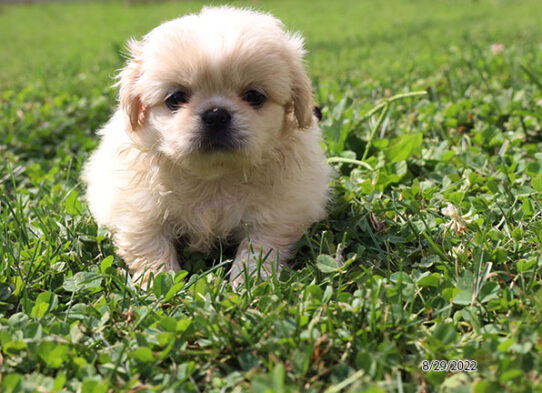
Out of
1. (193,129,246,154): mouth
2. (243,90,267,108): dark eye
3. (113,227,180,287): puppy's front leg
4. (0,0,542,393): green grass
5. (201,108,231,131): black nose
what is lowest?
(113,227,180,287): puppy's front leg

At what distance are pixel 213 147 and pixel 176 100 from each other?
298 mm

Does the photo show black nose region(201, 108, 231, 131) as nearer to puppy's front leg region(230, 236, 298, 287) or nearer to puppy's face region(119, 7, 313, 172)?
puppy's face region(119, 7, 313, 172)

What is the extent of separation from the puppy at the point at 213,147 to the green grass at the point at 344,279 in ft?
0.49

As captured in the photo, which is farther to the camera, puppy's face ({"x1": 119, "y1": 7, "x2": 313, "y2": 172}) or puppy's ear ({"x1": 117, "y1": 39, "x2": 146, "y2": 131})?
puppy's ear ({"x1": 117, "y1": 39, "x2": 146, "y2": 131})

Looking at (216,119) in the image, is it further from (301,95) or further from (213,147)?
(301,95)

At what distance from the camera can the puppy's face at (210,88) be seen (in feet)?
8.18

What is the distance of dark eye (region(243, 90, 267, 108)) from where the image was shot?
2639mm

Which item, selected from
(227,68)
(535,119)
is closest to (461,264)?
(227,68)

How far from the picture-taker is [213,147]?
2.55m

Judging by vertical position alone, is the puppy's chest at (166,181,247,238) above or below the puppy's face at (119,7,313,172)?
below
